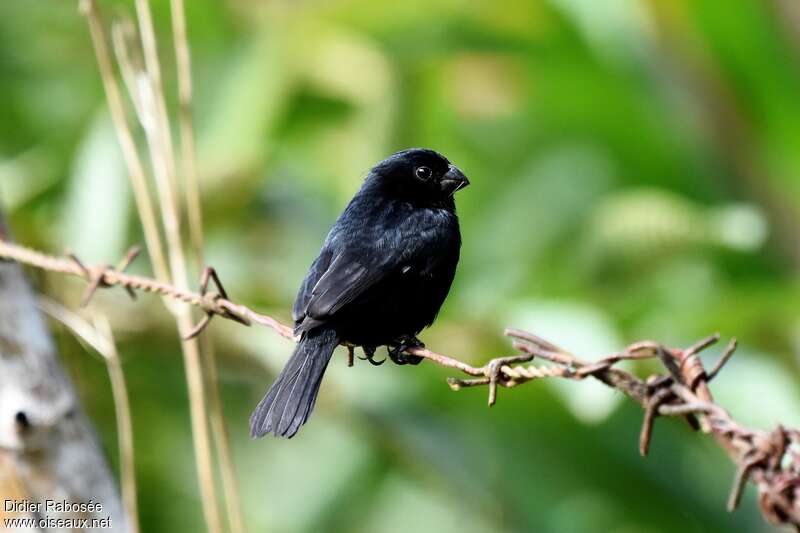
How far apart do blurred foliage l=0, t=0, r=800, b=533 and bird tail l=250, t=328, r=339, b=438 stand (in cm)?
209

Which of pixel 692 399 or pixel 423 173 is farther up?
pixel 423 173

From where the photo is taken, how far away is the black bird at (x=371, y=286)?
2.99 metres

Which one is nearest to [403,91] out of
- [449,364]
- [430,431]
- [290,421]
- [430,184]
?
[430,431]

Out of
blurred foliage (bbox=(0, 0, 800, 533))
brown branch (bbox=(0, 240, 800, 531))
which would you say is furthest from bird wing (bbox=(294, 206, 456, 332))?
blurred foliage (bbox=(0, 0, 800, 533))

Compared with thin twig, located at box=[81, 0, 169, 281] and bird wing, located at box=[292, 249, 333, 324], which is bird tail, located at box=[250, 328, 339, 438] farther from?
thin twig, located at box=[81, 0, 169, 281]

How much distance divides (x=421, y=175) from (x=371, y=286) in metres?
0.65

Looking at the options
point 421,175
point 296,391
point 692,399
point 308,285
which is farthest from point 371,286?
point 692,399

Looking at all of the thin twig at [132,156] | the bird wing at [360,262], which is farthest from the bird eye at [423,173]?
the thin twig at [132,156]

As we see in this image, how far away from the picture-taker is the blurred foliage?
564 centimetres

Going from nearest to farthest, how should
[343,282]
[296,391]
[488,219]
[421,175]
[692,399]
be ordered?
[692,399]
[296,391]
[343,282]
[421,175]
[488,219]

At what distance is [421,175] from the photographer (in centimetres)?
363

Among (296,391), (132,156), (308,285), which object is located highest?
(132,156)

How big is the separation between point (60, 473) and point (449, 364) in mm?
1089

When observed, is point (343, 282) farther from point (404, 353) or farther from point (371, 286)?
point (404, 353)
